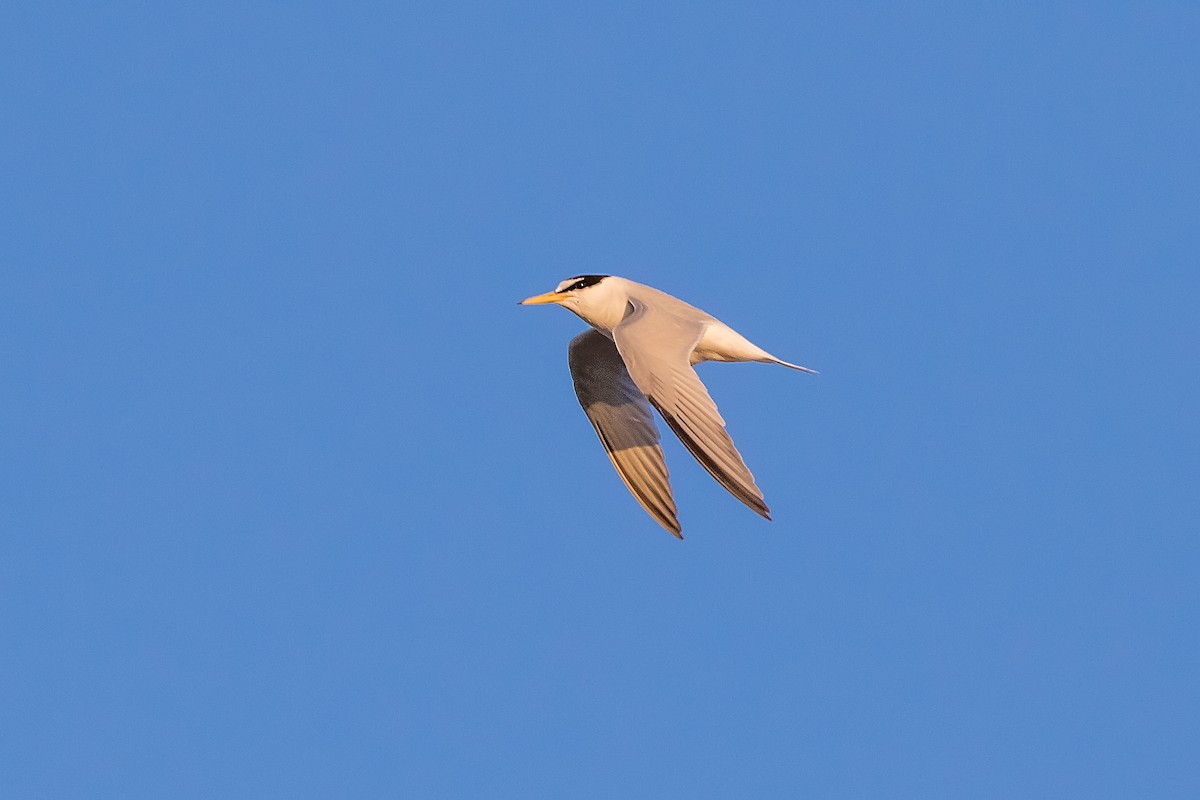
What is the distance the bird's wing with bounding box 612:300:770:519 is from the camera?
37.8 ft

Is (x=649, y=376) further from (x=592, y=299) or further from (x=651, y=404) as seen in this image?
(x=592, y=299)

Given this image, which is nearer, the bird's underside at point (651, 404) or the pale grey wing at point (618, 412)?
the bird's underside at point (651, 404)

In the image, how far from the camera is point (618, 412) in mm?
15719

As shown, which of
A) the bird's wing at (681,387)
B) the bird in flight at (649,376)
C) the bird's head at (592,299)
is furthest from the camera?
the bird's head at (592,299)

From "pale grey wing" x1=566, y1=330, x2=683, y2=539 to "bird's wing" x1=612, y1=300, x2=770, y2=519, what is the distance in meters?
1.46

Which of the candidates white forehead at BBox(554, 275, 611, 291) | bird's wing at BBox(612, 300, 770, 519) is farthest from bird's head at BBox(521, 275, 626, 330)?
bird's wing at BBox(612, 300, 770, 519)

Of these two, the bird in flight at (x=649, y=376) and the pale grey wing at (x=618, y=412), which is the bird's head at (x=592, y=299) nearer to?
the bird in flight at (x=649, y=376)

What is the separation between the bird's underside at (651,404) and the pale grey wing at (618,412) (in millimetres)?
10

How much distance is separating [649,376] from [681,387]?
30 cm

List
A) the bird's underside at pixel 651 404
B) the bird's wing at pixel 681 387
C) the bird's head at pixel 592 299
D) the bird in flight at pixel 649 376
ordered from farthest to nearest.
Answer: the bird's head at pixel 592 299 < the bird in flight at pixel 649 376 < the bird's underside at pixel 651 404 < the bird's wing at pixel 681 387

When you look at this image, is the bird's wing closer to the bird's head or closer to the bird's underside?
the bird's underside

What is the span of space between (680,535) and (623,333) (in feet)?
7.16

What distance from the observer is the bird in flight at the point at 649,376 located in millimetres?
11773

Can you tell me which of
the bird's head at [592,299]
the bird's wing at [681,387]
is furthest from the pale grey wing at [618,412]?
the bird's wing at [681,387]
